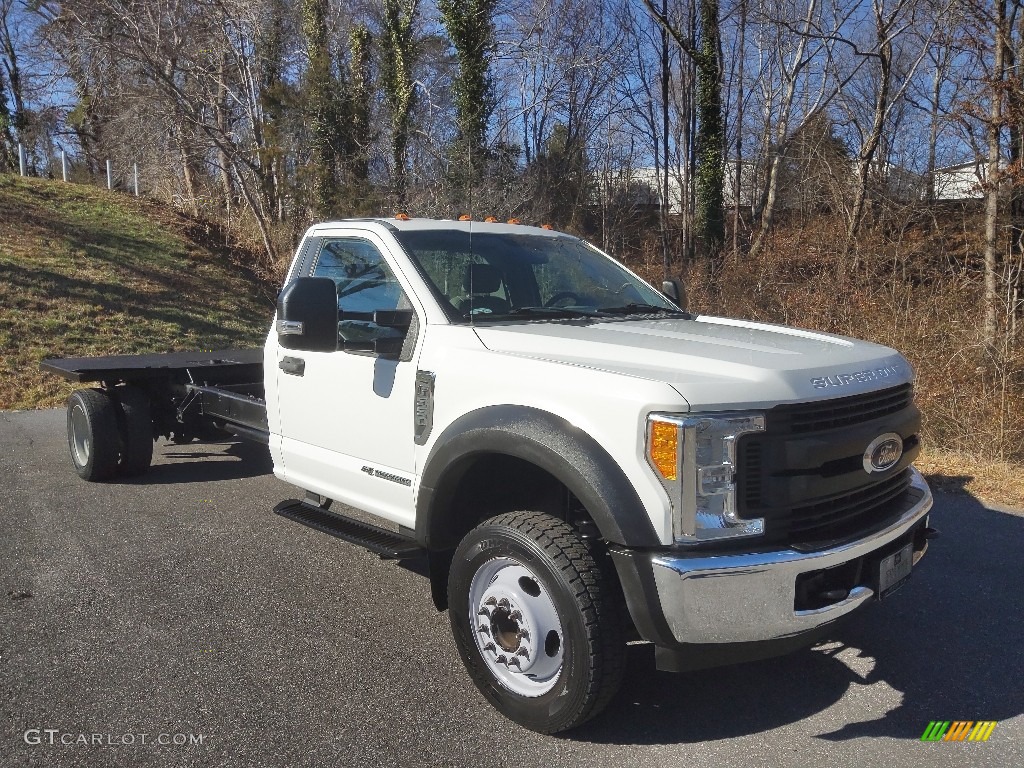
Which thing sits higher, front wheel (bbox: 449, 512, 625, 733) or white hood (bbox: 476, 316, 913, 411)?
white hood (bbox: 476, 316, 913, 411)

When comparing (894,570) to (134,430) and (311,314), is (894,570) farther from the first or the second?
(134,430)

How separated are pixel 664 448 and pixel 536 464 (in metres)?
0.54

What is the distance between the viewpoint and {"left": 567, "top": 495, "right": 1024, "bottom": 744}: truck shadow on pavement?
3.34m

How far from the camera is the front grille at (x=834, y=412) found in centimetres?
296

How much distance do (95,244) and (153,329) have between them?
540cm

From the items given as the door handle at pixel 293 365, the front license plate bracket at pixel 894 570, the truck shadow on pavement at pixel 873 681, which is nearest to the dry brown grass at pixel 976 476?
the truck shadow on pavement at pixel 873 681

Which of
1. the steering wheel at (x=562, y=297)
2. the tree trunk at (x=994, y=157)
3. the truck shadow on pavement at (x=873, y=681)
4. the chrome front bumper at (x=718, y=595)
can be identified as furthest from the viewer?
the tree trunk at (x=994, y=157)

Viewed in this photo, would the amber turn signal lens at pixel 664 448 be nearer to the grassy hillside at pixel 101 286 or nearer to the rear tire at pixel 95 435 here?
the rear tire at pixel 95 435

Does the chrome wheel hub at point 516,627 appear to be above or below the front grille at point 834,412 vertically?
below

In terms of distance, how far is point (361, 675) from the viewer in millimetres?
3740

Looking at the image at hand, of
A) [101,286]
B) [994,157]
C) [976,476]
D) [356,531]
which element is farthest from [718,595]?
[101,286]

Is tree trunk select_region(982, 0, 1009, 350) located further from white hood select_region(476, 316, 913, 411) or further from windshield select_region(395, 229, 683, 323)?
white hood select_region(476, 316, 913, 411)

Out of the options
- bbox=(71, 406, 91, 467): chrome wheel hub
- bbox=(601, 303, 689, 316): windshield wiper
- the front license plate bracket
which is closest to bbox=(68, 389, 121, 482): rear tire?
bbox=(71, 406, 91, 467): chrome wheel hub

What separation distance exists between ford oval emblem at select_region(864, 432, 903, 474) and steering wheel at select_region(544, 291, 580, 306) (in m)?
1.70
